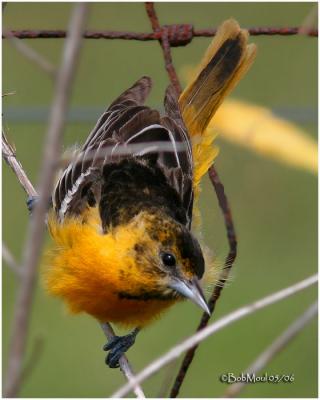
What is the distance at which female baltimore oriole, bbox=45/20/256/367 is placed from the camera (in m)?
3.19

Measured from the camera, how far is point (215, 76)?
3.75 meters

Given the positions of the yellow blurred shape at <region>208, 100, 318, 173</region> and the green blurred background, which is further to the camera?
the green blurred background

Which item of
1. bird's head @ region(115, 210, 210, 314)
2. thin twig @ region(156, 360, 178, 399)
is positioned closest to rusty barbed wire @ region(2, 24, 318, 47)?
bird's head @ region(115, 210, 210, 314)

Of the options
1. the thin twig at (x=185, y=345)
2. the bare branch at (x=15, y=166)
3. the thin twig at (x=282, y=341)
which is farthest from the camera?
the bare branch at (x=15, y=166)

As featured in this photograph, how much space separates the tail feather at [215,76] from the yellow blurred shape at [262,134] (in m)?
0.08

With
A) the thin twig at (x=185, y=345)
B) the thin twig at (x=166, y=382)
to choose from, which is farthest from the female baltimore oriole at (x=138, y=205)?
the thin twig at (x=185, y=345)

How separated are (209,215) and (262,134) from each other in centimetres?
36

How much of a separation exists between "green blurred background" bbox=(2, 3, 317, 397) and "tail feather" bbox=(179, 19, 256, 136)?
0.33 metres

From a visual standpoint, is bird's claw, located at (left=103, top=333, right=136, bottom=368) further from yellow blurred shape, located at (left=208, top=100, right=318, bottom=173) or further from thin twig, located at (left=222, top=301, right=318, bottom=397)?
thin twig, located at (left=222, top=301, right=318, bottom=397)

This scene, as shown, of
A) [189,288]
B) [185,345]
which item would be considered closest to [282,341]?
[185,345]

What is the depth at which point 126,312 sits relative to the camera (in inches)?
130

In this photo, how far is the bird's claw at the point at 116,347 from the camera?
3455mm

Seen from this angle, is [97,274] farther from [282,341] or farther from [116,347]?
[282,341]

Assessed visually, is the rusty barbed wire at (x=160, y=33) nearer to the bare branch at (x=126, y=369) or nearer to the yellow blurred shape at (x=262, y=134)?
the yellow blurred shape at (x=262, y=134)
